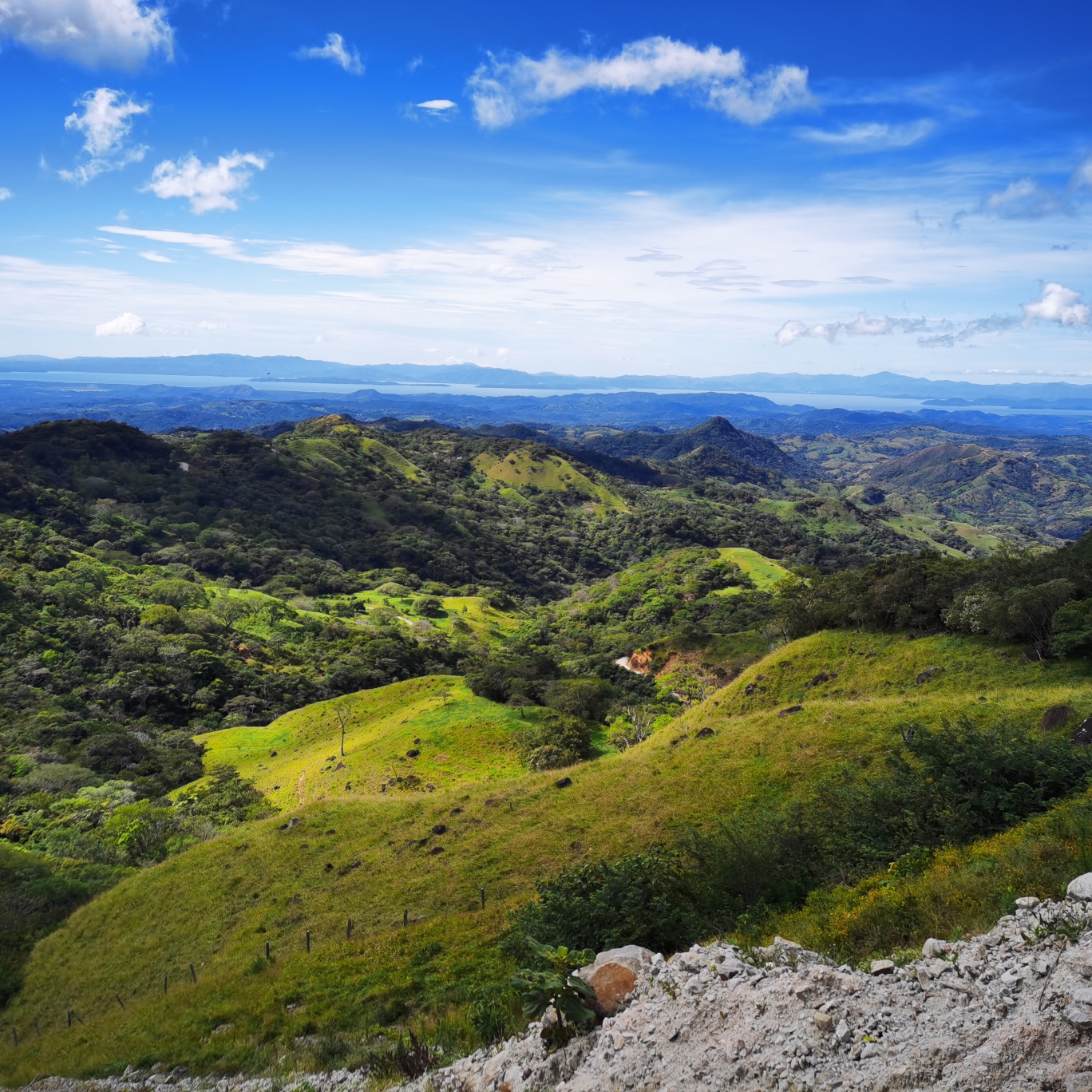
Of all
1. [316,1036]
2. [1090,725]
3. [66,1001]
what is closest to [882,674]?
[1090,725]

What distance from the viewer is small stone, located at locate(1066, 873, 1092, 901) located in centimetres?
808

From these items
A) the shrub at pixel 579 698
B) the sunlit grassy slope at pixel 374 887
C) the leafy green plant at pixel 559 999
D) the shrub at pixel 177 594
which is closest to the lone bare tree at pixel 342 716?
the shrub at pixel 579 698

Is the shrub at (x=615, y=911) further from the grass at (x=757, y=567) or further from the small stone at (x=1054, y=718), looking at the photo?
the grass at (x=757, y=567)

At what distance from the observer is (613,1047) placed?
28.4 feet

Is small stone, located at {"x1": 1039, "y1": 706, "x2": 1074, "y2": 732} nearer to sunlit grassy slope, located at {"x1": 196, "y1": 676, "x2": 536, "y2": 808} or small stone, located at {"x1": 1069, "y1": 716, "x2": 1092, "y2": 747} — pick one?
small stone, located at {"x1": 1069, "y1": 716, "x2": 1092, "y2": 747}

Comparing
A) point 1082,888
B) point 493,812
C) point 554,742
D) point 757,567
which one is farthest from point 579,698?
point 757,567

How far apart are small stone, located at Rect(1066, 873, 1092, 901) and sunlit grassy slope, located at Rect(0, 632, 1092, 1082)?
12.9 m

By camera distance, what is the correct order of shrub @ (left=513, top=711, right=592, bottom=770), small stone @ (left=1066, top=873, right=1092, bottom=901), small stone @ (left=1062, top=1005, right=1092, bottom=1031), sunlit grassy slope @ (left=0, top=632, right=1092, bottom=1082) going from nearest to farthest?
small stone @ (left=1062, top=1005, right=1092, bottom=1031)
small stone @ (left=1066, top=873, right=1092, bottom=901)
sunlit grassy slope @ (left=0, top=632, right=1092, bottom=1082)
shrub @ (left=513, top=711, right=592, bottom=770)

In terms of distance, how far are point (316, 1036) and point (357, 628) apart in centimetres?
10729

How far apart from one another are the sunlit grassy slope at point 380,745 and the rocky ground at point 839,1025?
3075 centimetres

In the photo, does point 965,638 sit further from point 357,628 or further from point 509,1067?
point 357,628

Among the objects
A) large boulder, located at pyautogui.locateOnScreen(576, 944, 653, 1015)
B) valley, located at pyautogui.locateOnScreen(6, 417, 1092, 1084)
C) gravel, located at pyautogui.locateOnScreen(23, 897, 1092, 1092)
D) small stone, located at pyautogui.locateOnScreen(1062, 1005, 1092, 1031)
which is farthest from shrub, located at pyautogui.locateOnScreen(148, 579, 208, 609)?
small stone, located at pyautogui.locateOnScreen(1062, 1005, 1092, 1031)

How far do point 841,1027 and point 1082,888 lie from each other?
13.0 ft

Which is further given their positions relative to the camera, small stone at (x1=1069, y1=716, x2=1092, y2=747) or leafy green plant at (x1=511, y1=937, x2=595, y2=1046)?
small stone at (x1=1069, y1=716, x2=1092, y2=747)
